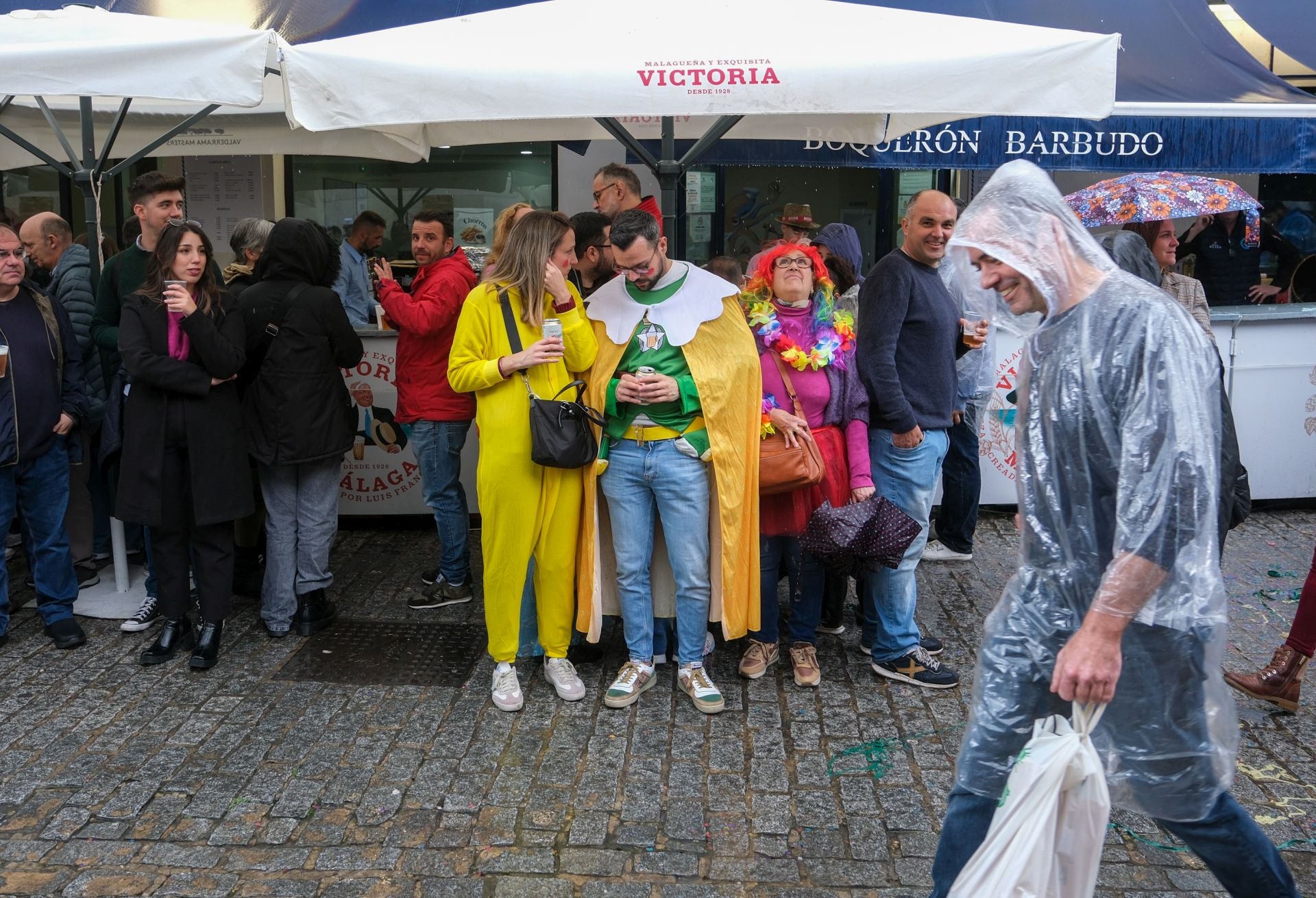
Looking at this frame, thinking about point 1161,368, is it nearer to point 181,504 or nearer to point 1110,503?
point 1110,503

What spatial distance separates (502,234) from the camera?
4832mm

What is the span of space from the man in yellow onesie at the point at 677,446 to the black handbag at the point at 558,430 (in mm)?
127

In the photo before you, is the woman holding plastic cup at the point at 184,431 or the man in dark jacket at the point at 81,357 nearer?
the woman holding plastic cup at the point at 184,431

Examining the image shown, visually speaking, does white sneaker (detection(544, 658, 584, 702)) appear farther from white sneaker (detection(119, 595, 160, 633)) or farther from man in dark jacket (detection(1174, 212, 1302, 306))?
man in dark jacket (detection(1174, 212, 1302, 306))

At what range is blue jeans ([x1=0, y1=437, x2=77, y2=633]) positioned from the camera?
5.26 m

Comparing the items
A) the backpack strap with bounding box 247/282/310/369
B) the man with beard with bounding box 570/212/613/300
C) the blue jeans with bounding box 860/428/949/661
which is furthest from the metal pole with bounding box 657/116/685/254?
the backpack strap with bounding box 247/282/310/369

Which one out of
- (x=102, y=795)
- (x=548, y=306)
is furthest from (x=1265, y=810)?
(x=102, y=795)

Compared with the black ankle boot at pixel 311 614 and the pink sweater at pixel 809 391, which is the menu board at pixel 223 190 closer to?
the black ankle boot at pixel 311 614

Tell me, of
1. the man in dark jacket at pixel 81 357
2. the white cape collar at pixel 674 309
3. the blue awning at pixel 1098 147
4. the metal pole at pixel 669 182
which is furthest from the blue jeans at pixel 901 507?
the man in dark jacket at pixel 81 357

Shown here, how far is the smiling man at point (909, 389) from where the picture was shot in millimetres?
4676

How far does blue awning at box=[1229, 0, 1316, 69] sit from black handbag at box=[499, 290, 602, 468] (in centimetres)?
581

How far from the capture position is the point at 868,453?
4.79m

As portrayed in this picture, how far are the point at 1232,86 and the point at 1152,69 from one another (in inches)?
17.7

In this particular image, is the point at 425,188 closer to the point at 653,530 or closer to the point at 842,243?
the point at 842,243
